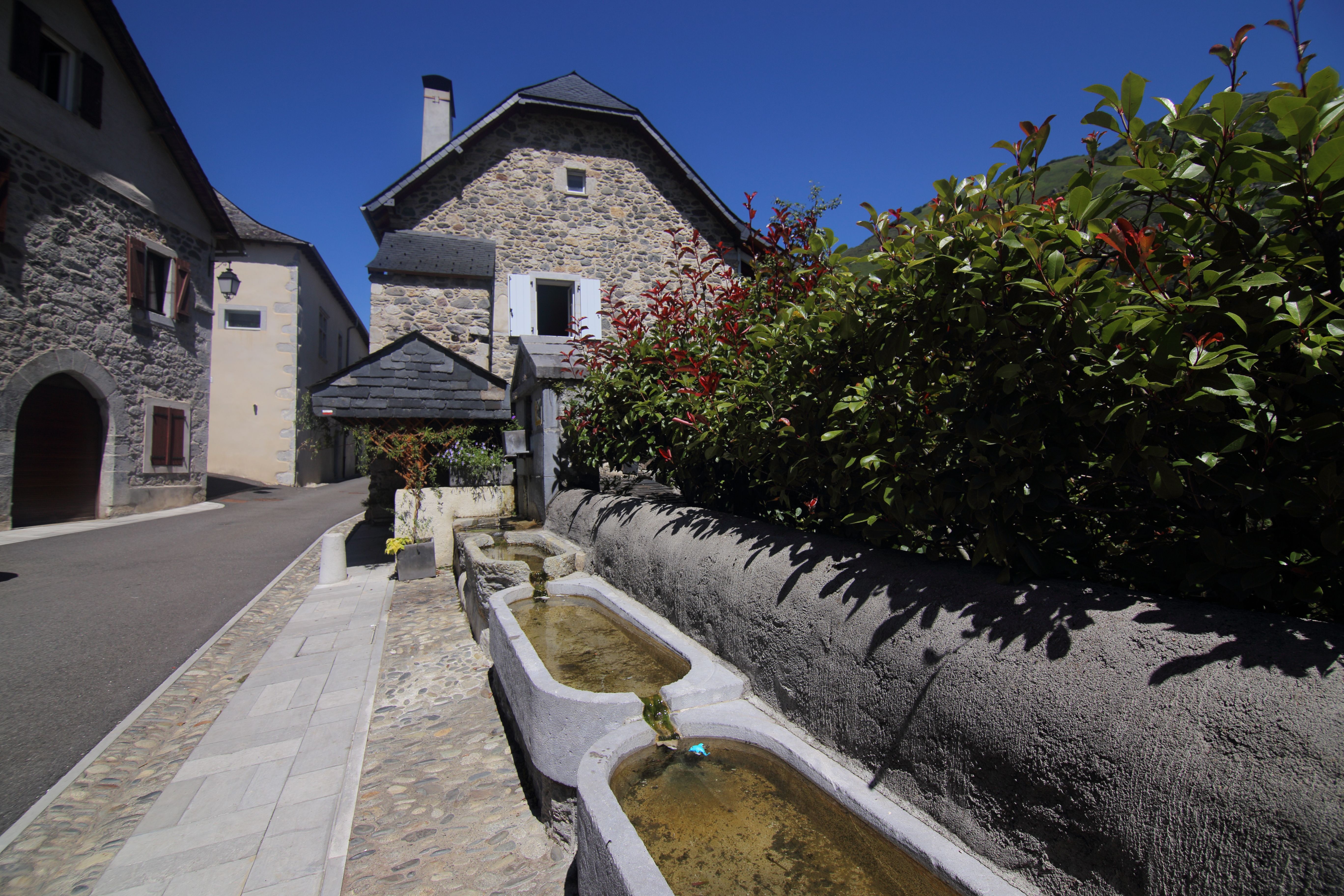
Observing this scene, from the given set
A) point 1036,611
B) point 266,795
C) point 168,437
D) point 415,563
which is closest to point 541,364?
point 415,563

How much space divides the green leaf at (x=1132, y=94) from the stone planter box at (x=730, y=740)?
1.87m

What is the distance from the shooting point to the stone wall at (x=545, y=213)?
10938 mm

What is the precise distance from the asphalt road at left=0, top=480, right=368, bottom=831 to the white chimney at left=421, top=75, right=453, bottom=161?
8.12 m

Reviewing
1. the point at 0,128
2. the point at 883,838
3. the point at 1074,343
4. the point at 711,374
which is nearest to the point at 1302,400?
Result: the point at 1074,343

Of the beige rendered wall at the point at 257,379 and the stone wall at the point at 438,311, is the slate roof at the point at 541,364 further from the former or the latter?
the beige rendered wall at the point at 257,379

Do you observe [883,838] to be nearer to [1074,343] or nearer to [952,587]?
[952,587]

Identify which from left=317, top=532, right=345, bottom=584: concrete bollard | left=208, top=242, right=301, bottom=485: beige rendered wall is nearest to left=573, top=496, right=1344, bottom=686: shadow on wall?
left=317, top=532, right=345, bottom=584: concrete bollard

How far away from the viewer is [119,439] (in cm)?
1148

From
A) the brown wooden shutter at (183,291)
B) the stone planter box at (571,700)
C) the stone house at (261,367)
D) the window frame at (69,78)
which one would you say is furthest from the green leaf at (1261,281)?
the stone house at (261,367)

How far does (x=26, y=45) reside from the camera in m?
9.73

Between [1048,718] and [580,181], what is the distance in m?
12.5

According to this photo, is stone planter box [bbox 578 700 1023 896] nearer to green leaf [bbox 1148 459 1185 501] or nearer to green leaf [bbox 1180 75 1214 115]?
green leaf [bbox 1148 459 1185 501]

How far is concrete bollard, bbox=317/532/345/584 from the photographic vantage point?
270 inches

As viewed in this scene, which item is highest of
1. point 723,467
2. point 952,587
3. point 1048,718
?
point 723,467
